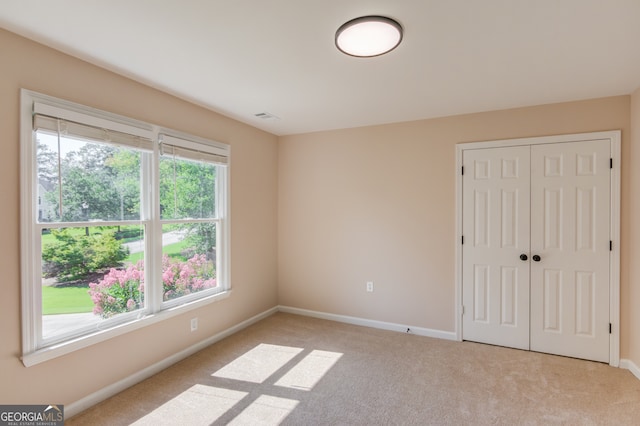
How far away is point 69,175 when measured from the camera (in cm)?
219

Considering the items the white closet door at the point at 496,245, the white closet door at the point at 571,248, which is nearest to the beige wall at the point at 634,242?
the white closet door at the point at 571,248

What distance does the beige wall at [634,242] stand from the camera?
271 cm

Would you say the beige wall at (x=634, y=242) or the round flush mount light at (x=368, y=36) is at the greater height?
the round flush mount light at (x=368, y=36)

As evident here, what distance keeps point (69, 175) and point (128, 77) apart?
93 centimetres

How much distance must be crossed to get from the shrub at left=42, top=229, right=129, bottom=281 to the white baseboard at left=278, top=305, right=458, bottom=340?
250 centimetres

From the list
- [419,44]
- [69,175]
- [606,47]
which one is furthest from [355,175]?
[69,175]

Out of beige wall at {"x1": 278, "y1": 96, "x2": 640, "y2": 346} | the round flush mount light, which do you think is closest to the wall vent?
beige wall at {"x1": 278, "y1": 96, "x2": 640, "y2": 346}

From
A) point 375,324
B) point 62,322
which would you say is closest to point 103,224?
point 62,322

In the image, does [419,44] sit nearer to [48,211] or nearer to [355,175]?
[355,175]

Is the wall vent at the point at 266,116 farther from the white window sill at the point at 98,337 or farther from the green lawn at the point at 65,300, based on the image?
the green lawn at the point at 65,300

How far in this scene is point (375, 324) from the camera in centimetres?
391

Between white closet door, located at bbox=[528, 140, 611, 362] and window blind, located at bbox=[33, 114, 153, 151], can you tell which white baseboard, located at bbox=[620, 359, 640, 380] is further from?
window blind, located at bbox=[33, 114, 153, 151]

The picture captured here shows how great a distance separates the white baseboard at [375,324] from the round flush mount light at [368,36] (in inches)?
120

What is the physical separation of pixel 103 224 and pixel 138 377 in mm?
1319
